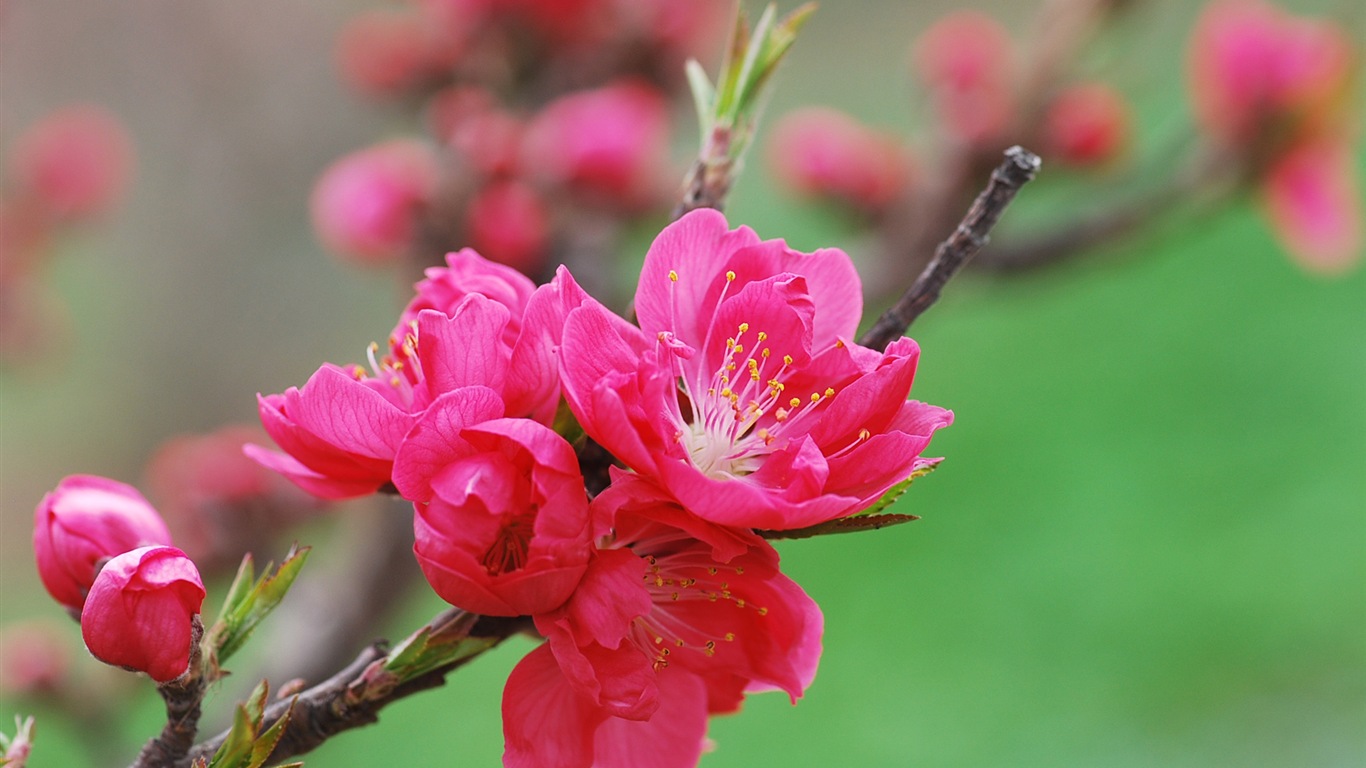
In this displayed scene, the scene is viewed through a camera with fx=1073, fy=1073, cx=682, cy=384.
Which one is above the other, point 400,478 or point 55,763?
point 400,478

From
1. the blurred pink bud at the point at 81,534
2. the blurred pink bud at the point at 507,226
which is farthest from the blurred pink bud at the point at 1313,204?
the blurred pink bud at the point at 81,534

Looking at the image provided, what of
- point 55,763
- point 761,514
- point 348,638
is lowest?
point 55,763

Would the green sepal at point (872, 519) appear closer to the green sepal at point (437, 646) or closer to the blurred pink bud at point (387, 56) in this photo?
the green sepal at point (437, 646)

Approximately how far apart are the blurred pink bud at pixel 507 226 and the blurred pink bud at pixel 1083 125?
1.70 feet

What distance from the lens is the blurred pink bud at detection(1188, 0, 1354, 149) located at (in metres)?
1.02

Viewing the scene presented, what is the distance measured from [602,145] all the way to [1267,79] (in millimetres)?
637

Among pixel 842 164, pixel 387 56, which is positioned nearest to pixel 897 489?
pixel 842 164

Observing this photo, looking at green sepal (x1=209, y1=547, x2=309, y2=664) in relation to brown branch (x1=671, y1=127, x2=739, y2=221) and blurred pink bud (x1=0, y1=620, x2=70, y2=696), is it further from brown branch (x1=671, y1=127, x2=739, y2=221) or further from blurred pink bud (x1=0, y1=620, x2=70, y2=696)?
blurred pink bud (x1=0, y1=620, x2=70, y2=696)

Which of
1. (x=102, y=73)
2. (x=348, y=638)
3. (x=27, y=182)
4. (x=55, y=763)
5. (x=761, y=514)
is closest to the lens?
(x=761, y=514)

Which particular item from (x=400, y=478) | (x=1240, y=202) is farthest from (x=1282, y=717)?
(x=400, y=478)

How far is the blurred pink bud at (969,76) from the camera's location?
1.04m

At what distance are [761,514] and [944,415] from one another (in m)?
0.07

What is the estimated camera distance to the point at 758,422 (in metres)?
0.37

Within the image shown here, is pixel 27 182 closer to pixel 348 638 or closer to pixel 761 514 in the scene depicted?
pixel 348 638
